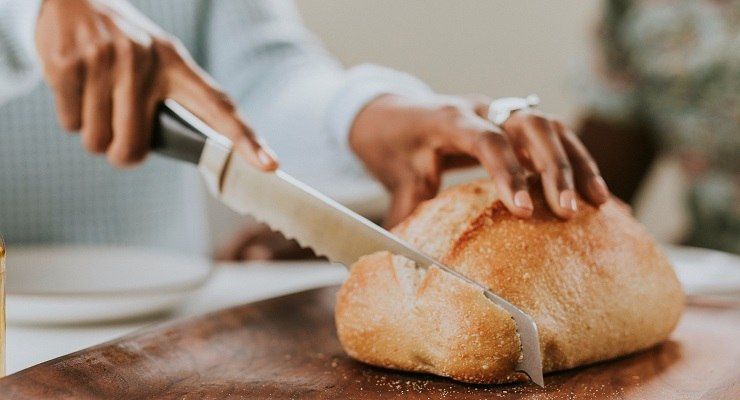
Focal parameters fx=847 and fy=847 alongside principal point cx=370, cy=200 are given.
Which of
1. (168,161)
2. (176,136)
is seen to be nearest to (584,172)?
(176,136)

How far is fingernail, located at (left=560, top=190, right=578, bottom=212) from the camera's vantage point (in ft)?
2.91

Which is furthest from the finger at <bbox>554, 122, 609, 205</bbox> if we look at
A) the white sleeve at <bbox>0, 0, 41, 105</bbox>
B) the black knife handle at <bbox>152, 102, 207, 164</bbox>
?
the white sleeve at <bbox>0, 0, 41, 105</bbox>

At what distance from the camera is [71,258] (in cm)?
119

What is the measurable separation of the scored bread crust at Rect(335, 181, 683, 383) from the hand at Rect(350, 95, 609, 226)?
0.03m

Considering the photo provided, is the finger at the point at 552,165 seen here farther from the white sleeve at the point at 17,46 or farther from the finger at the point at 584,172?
the white sleeve at the point at 17,46

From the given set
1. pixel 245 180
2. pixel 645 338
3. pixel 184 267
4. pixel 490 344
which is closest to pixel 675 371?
pixel 645 338

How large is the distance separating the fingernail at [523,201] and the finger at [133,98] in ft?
1.40

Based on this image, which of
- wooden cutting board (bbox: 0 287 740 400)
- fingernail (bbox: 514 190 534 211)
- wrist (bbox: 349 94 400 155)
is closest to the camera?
wooden cutting board (bbox: 0 287 740 400)

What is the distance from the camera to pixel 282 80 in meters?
1.75

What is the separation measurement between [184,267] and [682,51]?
2056mm

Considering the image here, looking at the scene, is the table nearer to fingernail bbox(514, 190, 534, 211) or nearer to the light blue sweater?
the light blue sweater

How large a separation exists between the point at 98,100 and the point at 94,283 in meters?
0.28

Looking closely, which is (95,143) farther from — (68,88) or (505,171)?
(505,171)

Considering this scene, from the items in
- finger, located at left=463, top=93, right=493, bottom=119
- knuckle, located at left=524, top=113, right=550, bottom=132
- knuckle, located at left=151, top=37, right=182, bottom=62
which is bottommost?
finger, located at left=463, top=93, right=493, bottom=119
